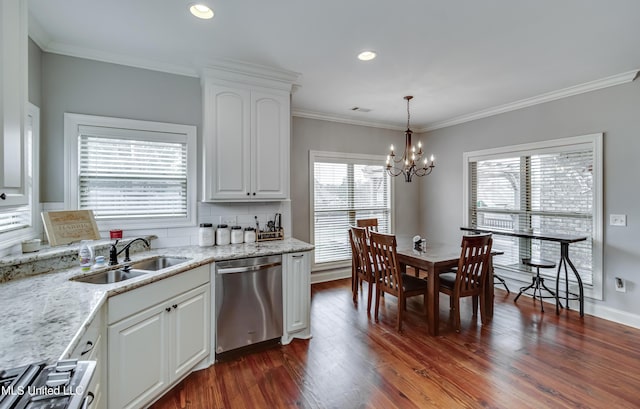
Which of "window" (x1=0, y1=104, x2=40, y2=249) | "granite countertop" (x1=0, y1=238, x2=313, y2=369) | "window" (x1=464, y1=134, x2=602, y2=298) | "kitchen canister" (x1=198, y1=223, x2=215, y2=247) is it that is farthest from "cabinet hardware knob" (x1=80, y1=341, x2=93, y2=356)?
"window" (x1=464, y1=134, x2=602, y2=298)

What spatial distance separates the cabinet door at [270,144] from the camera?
10.2 feet

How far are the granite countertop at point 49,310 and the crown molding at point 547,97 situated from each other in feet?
14.6

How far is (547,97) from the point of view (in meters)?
3.88

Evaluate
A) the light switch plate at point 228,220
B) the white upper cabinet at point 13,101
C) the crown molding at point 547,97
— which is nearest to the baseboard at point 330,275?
the light switch plate at point 228,220

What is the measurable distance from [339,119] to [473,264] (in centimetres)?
303

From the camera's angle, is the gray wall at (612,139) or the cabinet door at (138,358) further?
the gray wall at (612,139)

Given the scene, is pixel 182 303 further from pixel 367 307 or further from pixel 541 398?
pixel 541 398

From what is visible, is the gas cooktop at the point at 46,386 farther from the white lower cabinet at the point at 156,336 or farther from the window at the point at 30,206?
the window at the point at 30,206

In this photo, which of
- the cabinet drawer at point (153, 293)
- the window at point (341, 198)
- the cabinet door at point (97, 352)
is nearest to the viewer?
the cabinet door at point (97, 352)

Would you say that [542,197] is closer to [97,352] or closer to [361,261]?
[361,261]

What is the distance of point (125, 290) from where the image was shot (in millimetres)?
1744

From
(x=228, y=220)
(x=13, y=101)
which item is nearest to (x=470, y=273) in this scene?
(x=228, y=220)

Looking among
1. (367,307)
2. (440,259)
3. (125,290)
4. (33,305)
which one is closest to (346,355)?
(367,307)

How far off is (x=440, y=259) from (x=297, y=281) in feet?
5.00
